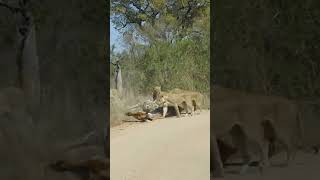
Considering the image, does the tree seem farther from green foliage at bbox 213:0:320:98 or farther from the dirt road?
green foliage at bbox 213:0:320:98

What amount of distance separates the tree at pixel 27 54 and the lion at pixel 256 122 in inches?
49.9

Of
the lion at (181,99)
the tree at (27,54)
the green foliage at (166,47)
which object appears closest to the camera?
the tree at (27,54)

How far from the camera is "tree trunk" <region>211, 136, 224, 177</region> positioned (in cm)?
272

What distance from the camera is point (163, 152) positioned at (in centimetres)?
293

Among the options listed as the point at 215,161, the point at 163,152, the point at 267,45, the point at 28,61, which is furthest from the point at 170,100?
the point at 28,61

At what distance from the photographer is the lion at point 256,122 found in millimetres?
2717

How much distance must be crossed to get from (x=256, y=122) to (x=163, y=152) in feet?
2.38

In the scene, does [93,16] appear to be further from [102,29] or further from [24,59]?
[24,59]

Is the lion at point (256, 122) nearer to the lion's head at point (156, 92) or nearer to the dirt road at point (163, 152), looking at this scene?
the dirt road at point (163, 152)

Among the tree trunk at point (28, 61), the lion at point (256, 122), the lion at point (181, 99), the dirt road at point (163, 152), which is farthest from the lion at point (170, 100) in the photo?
the tree trunk at point (28, 61)

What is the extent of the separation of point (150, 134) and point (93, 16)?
0.98 m

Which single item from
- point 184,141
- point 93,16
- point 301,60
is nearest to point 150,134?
point 184,141

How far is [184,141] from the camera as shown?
2932mm

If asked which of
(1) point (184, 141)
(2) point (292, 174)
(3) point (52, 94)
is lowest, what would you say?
(2) point (292, 174)
